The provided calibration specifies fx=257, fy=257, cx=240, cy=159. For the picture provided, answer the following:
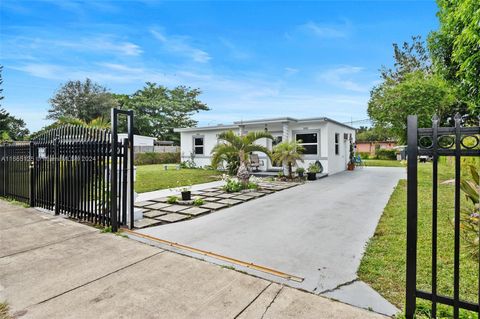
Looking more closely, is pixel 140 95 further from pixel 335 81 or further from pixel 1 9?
pixel 1 9

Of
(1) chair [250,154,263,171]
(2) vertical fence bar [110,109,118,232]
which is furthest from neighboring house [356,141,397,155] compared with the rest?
(2) vertical fence bar [110,109,118,232]

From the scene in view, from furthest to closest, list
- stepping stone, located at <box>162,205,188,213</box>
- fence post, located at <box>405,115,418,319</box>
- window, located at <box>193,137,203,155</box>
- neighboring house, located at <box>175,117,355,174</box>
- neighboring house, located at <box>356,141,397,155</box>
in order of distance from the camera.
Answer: neighboring house, located at <box>356,141,397,155</box>, window, located at <box>193,137,203,155</box>, neighboring house, located at <box>175,117,355,174</box>, stepping stone, located at <box>162,205,188,213</box>, fence post, located at <box>405,115,418,319</box>

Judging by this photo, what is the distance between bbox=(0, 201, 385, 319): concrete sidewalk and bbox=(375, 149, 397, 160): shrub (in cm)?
2955

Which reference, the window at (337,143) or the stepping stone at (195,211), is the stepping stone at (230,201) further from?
the window at (337,143)

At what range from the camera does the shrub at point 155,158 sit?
2286 cm

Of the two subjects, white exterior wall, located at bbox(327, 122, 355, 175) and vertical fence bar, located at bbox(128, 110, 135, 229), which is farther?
white exterior wall, located at bbox(327, 122, 355, 175)

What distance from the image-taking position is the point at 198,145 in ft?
59.6

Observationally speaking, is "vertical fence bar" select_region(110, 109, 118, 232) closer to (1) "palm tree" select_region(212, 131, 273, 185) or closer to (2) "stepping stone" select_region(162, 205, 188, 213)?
(2) "stepping stone" select_region(162, 205, 188, 213)

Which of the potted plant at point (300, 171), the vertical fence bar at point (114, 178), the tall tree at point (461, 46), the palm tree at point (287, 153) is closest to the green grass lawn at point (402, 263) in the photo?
the tall tree at point (461, 46)

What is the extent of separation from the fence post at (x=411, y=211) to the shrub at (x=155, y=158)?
22431 millimetres

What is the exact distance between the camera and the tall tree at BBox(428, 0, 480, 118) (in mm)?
4812

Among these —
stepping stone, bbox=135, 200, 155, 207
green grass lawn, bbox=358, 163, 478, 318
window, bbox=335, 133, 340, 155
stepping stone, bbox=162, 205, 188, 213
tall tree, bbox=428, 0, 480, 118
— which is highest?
tall tree, bbox=428, 0, 480, 118

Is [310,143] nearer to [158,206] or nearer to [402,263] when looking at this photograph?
[158,206]

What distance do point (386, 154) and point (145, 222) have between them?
29.4m
